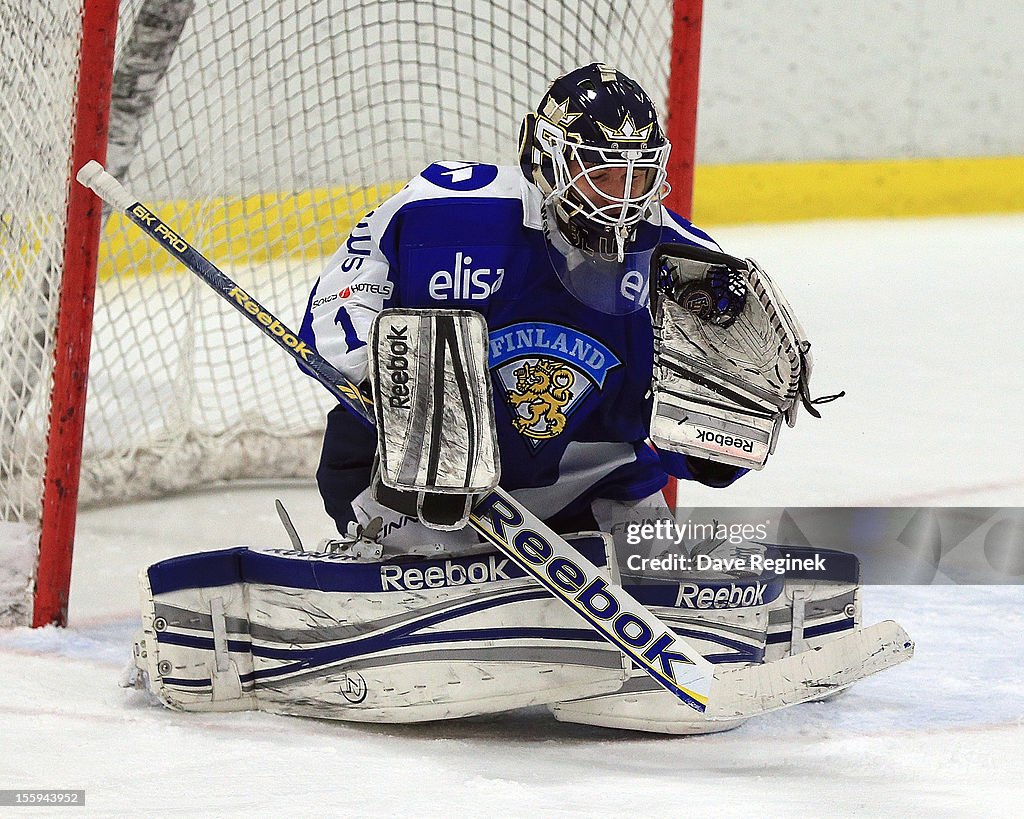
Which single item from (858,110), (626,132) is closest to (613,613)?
(626,132)

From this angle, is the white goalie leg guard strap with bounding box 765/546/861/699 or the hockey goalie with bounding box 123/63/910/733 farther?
the white goalie leg guard strap with bounding box 765/546/861/699

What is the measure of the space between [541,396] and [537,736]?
0.42 m

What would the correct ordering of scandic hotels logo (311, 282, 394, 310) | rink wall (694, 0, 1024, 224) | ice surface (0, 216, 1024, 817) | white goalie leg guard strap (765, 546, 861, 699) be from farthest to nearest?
rink wall (694, 0, 1024, 224) < white goalie leg guard strap (765, 546, 861, 699) < scandic hotels logo (311, 282, 394, 310) < ice surface (0, 216, 1024, 817)

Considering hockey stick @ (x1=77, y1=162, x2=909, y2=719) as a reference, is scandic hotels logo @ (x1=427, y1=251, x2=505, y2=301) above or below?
above

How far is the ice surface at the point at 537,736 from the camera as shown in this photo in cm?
154

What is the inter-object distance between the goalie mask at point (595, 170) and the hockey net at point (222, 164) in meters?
0.71

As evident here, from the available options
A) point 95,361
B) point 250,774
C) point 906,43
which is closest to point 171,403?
point 95,361

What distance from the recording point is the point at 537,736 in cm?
182

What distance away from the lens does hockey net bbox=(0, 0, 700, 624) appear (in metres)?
2.34

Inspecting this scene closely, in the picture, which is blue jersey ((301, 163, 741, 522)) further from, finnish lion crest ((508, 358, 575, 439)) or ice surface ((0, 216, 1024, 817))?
ice surface ((0, 216, 1024, 817))

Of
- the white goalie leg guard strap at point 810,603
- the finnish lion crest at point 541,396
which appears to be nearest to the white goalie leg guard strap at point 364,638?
the finnish lion crest at point 541,396

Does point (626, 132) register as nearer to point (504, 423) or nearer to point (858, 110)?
point (504, 423)

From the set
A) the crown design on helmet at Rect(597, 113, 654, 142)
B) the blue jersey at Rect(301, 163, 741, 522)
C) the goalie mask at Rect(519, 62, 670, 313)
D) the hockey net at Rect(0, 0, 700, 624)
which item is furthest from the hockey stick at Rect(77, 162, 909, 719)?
the hockey net at Rect(0, 0, 700, 624)

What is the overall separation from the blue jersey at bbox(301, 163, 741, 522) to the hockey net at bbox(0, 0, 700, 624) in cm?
52
